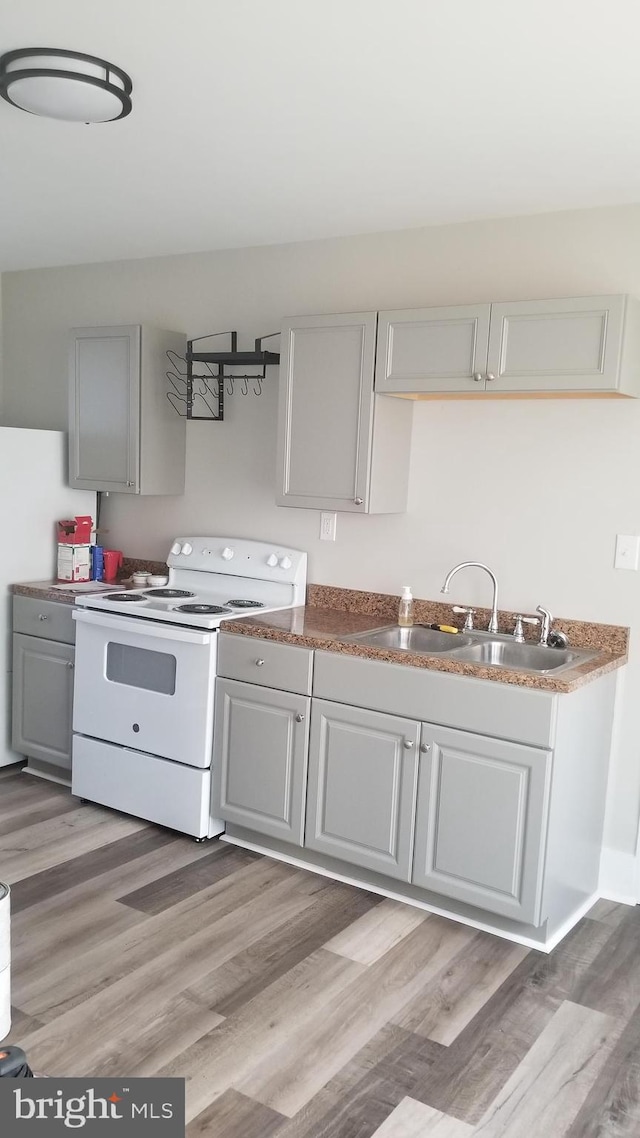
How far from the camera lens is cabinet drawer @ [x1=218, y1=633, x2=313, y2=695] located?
10.4ft

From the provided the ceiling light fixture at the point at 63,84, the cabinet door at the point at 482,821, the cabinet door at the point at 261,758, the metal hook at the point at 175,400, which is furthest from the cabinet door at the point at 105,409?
the cabinet door at the point at 482,821

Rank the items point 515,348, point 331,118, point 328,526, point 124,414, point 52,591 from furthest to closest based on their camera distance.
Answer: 1. point 124,414
2. point 52,591
3. point 328,526
4. point 515,348
5. point 331,118

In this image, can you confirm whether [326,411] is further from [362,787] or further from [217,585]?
[362,787]

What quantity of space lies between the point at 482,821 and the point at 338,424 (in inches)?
57.6

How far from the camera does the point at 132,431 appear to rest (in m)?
4.04

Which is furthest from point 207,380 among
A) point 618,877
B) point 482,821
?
point 618,877

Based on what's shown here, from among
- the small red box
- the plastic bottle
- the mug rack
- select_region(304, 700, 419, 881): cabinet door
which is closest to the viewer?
select_region(304, 700, 419, 881): cabinet door

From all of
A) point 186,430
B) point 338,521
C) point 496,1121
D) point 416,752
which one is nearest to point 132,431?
point 186,430

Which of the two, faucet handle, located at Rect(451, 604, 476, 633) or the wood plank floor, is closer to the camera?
the wood plank floor

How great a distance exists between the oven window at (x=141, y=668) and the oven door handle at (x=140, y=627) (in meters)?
0.07

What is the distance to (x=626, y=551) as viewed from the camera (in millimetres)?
3041

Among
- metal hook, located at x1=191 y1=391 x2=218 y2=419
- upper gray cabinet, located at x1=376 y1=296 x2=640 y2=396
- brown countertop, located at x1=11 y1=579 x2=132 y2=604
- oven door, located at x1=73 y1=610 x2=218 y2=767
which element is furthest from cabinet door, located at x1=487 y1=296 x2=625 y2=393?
brown countertop, located at x1=11 y1=579 x2=132 y2=604

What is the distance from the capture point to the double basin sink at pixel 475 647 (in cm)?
305

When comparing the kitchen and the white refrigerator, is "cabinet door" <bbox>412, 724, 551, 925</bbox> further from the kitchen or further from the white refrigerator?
the white refrigerator
